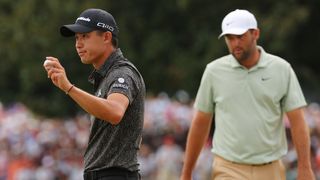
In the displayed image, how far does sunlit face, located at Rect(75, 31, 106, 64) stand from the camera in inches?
310

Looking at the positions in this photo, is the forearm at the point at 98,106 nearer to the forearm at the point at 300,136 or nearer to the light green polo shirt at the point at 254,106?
the light green polo shirt at the point at 254,106

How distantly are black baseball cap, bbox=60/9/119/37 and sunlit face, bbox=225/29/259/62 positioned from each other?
1772 mm

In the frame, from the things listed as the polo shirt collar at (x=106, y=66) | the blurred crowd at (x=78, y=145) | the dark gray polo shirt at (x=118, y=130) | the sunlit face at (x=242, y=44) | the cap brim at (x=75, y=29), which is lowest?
the dark gray polo shirt at (x=118, y=130)

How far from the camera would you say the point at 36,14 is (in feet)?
107

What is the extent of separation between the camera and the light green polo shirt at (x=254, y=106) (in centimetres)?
947

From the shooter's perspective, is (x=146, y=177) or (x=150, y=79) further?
(x=150, y=79)

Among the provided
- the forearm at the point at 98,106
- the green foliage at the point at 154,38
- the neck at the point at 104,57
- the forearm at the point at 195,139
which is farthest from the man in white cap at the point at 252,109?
the green foliage at the point at 154,38

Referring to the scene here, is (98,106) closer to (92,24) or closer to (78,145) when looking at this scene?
(92,24)

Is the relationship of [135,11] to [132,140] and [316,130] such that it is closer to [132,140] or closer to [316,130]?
[316,130]

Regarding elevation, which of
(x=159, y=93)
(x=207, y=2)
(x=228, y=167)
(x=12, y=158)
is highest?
(x=207, y=2)

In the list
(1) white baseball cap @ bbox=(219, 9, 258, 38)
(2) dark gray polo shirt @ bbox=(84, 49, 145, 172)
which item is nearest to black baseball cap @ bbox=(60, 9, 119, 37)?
(2) dark gray polo shirt @ bbox=(84, 49, 145, 172)

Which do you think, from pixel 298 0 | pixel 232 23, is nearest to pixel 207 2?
pixel 298 0

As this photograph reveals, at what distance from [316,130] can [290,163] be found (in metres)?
1.57

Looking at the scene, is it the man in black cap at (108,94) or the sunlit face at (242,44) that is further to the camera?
the sunlit face at (242,44)
